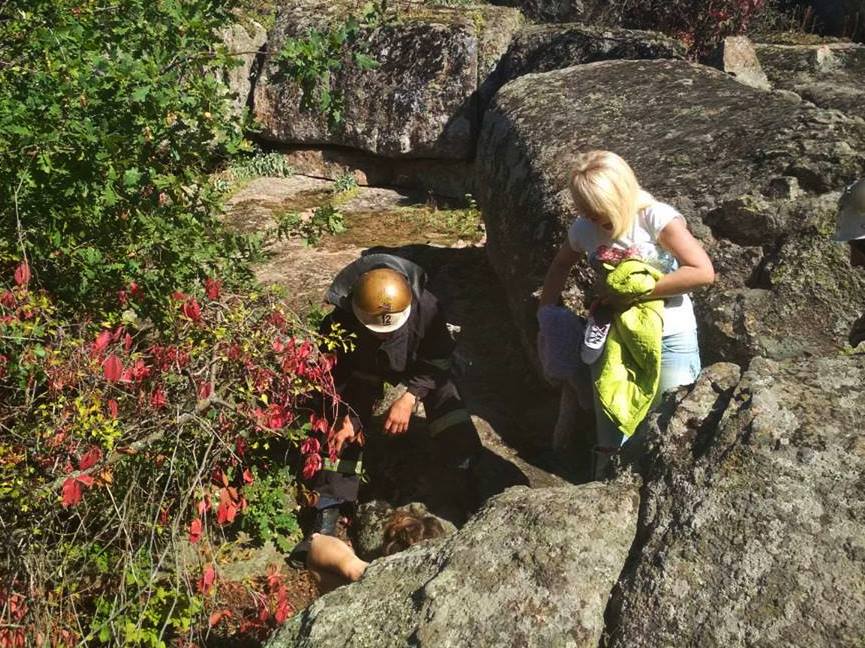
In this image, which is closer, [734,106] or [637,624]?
[637,624]

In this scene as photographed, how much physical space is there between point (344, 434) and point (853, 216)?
8.05 feet

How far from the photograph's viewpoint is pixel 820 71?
6.91m

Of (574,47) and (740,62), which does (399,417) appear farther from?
(740,62)

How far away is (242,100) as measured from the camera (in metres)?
9.37

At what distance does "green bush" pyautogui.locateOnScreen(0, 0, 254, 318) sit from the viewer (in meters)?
3.34

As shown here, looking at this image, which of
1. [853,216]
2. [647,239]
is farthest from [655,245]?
[853,216]

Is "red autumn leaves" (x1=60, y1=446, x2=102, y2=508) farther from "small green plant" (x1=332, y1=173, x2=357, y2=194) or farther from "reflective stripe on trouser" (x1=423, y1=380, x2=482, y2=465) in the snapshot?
"small green plant" (x1=332, y1=173, x2=357, y2=194)

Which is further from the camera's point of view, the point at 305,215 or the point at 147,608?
the point at 305,215

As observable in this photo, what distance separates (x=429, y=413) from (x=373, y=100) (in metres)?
4.65

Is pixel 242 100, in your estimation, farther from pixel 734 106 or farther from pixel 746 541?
pixel 746 541

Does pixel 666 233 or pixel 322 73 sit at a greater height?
pixel 322 73

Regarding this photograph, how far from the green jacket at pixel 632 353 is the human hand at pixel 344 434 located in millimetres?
1266

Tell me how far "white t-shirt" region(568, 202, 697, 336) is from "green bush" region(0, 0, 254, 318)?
4.94 feet

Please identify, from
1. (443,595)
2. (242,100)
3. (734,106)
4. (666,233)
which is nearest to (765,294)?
(666,233)
